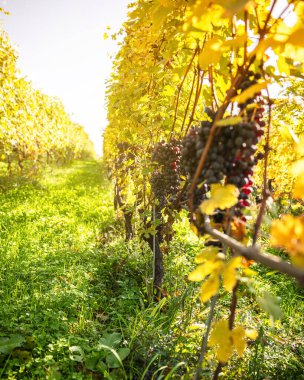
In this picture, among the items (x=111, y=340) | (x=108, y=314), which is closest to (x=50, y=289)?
(x=108, y=314)

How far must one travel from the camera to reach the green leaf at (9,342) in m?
2.43

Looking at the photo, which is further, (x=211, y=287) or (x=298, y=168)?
(x=211, y=287)

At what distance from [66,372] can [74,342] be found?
30 centimetres

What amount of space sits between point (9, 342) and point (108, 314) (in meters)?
1.03

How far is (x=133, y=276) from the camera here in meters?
4.14

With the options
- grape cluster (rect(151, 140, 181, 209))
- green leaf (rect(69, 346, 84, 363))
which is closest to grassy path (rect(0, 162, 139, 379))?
green leaf (rect(69, 346, 84, 363))

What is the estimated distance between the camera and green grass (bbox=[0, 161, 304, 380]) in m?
2.46

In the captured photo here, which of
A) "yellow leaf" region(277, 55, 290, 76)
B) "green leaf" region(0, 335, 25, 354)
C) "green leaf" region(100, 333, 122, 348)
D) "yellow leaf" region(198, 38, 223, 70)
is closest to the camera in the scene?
"yellow leaf" region(198, 38, 223, 70)

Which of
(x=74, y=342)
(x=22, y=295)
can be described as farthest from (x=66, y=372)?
(x=22, y=295)

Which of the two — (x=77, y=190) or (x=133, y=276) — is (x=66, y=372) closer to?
(x=133, y=276)

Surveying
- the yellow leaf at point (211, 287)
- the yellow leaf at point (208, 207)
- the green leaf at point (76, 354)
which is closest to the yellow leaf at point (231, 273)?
the yellow leaf at point (211, 287)

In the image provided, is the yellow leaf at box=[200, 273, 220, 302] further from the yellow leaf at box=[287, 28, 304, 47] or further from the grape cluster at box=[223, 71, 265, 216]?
the yellow leaf at box=[287, 28, 304, 47]

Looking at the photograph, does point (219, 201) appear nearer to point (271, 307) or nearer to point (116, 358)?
point (271, 307)

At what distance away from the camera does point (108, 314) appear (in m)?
3.25
